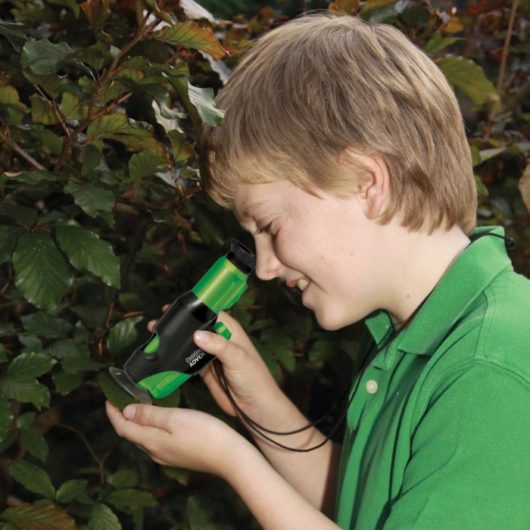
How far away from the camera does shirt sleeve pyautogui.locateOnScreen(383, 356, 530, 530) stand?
43.3 inches

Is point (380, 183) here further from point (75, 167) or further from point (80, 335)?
point (80, 335)

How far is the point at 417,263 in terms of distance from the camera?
4.52 ft

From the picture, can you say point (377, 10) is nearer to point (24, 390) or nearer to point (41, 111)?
point (41, 111)

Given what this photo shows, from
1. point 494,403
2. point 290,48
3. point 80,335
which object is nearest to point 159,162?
point 290,48

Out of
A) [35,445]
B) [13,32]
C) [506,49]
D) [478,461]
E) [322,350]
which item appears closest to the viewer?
[478,461]

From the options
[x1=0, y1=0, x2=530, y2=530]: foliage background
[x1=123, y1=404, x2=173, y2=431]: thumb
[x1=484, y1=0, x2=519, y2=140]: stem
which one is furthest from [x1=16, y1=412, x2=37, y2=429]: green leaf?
[x1=484, y1=0, x2=519, y2=140]: stem

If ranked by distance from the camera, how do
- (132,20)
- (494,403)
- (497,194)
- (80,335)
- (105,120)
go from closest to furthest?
(494,403) → (105,120) → (80,335) → (132,20) → (497,194)

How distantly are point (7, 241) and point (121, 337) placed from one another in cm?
33

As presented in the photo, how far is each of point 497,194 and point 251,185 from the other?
0.84 m

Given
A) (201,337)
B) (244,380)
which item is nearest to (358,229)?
(201,337)

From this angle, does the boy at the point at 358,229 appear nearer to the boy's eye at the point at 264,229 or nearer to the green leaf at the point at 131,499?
the boy's eye at the point at 264,229

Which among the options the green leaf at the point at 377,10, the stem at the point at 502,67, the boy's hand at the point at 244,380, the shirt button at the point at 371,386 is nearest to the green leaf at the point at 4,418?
the boy's hand at the point at 244,380

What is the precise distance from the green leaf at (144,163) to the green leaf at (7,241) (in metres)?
0.19

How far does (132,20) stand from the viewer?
1678 millimetres
